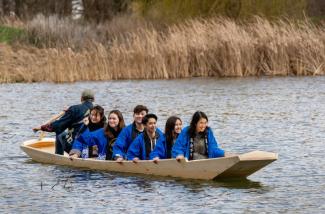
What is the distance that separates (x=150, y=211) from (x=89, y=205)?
0.93 m

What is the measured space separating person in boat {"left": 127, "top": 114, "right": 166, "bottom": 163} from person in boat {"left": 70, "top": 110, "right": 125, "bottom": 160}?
647 mm

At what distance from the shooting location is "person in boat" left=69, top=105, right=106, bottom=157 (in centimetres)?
1666

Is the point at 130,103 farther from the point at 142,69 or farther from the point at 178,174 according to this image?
the point at 178,174

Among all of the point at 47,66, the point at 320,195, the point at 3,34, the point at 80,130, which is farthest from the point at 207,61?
the point at 320,195

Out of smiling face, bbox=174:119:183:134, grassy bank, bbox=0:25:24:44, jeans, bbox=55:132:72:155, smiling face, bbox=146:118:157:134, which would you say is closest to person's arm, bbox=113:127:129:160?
smiling face, bbox=146:118:157:134

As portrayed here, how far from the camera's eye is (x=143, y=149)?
1590 cm

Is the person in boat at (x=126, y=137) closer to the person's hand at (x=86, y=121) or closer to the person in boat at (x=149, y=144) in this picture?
the person in boat at (x=149, y=144)

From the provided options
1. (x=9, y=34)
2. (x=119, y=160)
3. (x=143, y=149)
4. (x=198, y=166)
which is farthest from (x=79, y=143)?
(x=9, y=34)

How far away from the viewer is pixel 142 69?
109 feet

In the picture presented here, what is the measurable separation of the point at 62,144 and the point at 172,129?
310 cm

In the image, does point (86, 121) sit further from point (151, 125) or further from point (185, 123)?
point (185, 123)

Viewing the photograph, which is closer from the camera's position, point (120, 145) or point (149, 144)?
point (149, 144)

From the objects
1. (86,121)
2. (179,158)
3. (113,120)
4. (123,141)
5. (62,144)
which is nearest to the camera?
(179,158)

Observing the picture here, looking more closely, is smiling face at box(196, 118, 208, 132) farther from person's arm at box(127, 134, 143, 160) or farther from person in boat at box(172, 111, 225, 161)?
person's arm at box(127, 134, 143, 160)
